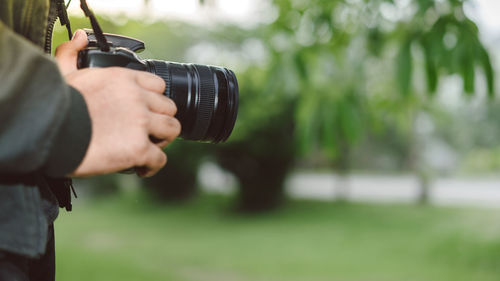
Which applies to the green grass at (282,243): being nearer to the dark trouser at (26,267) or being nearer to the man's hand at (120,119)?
the dark trouser at (26,267)

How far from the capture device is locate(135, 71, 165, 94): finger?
2.69 feet

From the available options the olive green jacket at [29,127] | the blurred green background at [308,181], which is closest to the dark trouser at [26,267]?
the olive green jacket at [29,127]

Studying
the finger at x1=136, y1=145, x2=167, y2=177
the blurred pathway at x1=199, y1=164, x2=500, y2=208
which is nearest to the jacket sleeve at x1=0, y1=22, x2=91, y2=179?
the finger at x1=136, y1=145, x2=167, y2=177

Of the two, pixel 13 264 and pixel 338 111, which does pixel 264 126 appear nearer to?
pixel 338 111

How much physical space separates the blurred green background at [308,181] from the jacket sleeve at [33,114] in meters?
1.41

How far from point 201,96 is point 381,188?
44.9 ft

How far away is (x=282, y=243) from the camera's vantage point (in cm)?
754

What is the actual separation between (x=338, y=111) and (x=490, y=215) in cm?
776

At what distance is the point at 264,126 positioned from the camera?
9234 mm

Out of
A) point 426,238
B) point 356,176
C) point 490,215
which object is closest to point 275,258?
point 426,238

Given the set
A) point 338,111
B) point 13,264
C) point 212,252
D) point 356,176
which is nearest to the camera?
point 13,264

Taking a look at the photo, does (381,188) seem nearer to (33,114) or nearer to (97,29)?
(97,29)

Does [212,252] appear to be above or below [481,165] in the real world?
below

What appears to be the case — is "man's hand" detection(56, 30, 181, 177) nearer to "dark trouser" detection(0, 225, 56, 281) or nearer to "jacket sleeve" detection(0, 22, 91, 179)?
"jacket sleeve" detection(0, 22, 91, 179)
